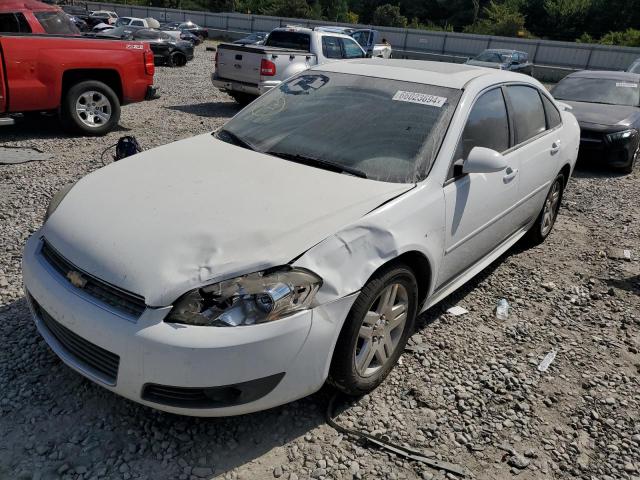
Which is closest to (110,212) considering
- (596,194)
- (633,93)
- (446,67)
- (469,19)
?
(446,67)

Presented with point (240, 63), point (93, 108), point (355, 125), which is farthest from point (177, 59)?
point (355, 125)

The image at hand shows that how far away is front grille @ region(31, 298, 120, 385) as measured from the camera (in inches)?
88.8

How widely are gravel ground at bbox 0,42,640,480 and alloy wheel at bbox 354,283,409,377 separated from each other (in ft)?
0.75

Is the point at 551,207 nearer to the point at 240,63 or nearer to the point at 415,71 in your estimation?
the point at 415,71

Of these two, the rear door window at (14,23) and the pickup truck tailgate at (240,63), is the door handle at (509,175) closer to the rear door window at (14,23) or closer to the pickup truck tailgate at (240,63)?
the rear door window at (14,23)

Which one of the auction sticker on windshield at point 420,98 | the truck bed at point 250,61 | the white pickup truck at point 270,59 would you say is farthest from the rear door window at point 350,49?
the auction sticker on windshield at point 420,98

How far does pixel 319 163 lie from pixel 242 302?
1203mm

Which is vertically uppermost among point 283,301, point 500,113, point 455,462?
point 500,113

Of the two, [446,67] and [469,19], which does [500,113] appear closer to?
[446,67]

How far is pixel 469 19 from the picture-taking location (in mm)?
58281

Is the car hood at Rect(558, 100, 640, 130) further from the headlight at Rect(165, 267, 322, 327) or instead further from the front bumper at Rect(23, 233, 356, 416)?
the headlight at Rect(165, 267, 322, 327)

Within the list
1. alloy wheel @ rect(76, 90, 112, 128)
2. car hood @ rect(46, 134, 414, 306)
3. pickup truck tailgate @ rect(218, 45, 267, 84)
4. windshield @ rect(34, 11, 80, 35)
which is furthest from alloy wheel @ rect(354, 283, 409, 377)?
pickup truck tailgate @ rect(218, 45, 267, 84)

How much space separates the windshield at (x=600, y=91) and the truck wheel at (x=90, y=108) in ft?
25.0

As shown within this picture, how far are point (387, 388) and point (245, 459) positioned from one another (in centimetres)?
94
